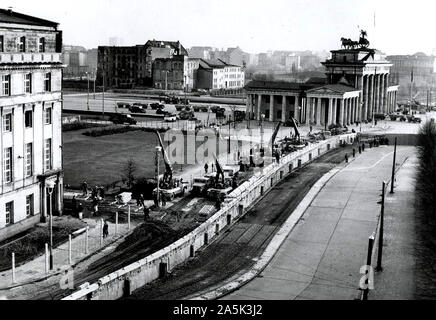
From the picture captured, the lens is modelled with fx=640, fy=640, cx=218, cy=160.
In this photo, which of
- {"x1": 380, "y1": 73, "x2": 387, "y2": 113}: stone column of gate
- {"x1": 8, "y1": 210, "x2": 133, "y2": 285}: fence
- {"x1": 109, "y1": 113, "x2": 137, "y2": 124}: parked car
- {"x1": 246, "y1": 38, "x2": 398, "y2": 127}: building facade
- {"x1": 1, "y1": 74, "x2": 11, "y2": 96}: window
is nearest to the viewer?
{"x1": 8, "y1": 210, "x2": 133, "y2": 285}: fence

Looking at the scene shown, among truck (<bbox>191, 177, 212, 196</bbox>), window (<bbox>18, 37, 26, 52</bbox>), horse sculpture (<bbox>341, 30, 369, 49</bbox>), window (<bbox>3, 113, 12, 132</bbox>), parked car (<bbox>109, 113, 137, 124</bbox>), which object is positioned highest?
horse sculpture (<bbox>341, 30, 369, 49</bbox>)

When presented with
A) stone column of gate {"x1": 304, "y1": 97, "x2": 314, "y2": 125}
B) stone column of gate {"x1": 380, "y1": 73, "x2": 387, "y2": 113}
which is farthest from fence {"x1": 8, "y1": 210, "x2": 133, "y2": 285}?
stone column of gate {"x1": 380, "y1": 73, "x2": 387, "y2": 113}

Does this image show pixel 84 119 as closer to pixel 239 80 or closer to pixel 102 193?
pixel 102 193

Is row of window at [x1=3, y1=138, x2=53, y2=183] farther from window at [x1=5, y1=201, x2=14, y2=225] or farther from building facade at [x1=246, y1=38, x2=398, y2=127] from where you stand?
building facade at [x1=246, y1=38, x2=398, y2=127]

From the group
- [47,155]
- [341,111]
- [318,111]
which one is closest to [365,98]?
[341,111]

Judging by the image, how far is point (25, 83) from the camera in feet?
125

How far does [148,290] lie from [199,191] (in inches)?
888

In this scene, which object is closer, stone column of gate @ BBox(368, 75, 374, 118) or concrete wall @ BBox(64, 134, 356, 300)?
concrete wall @ BBox(64, 134, 356, 300)

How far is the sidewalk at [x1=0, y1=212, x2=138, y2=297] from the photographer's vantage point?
28703 mm

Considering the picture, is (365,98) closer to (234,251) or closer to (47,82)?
(47,82)

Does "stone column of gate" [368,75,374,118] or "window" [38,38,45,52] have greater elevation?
"window" [38,38,45,52]

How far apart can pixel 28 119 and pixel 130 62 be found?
147289 millimetres
